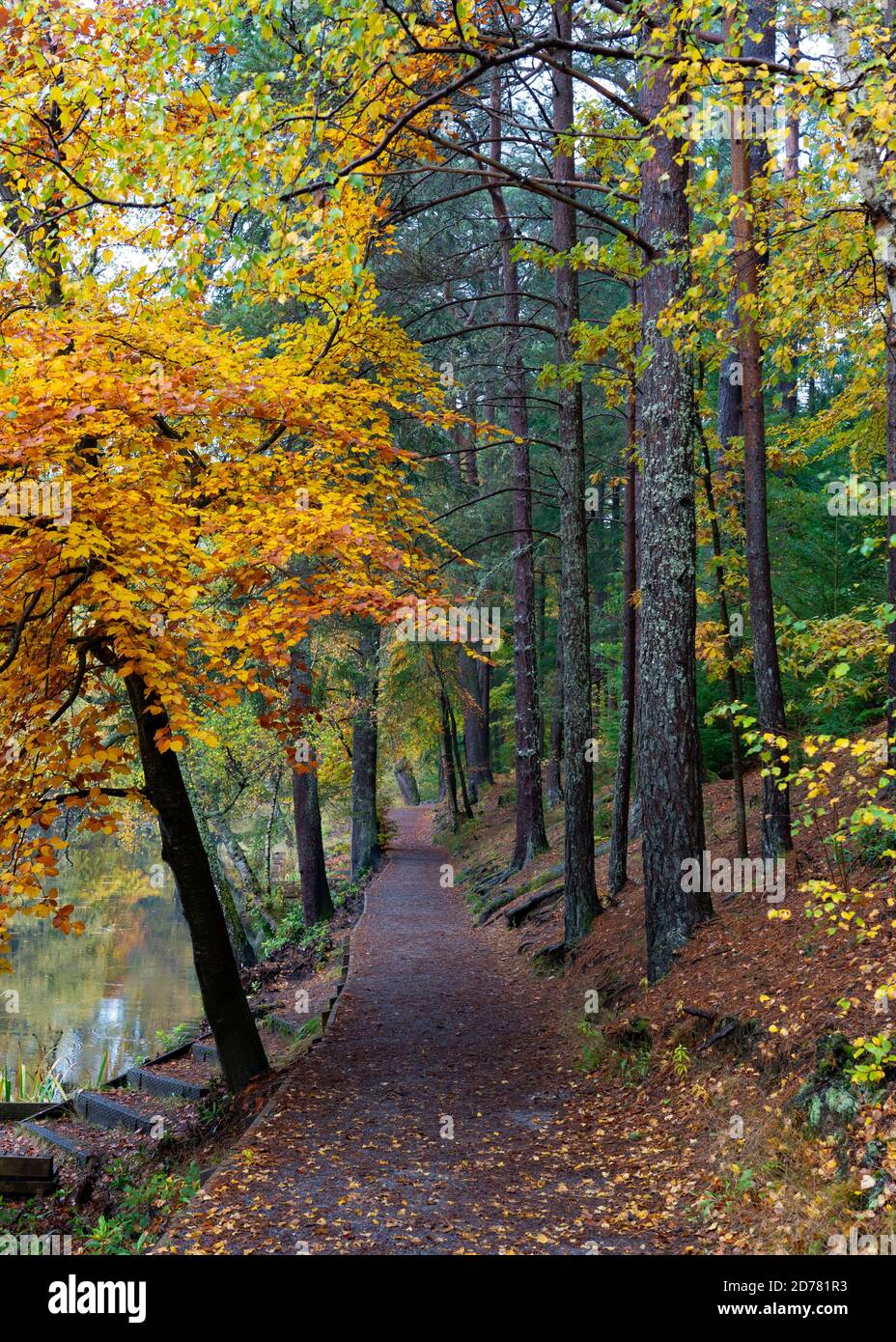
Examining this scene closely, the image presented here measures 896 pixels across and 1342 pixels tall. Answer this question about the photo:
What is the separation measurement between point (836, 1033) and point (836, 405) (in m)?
7.85

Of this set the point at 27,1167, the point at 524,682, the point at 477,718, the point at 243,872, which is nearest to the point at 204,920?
the point at 27,1167

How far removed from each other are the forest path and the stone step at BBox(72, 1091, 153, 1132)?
6.75ft

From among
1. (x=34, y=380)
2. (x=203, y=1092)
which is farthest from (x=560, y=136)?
(x=203, y=1092)

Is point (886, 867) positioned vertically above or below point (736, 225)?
below

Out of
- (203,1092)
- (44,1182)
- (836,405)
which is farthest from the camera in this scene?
(836,405)

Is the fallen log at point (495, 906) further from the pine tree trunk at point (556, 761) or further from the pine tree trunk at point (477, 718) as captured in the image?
the pine tree trunk at point (477, 718)

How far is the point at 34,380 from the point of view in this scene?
18.6ft

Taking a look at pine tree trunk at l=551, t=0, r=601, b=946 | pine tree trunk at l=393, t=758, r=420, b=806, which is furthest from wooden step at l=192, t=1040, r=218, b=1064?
pine tree trunk at l=393, t=758, r=420, b=806

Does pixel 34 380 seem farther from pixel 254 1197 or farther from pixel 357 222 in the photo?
pixel 254 1197

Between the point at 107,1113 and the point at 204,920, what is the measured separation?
2.97m

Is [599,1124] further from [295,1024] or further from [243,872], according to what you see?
[243,872]

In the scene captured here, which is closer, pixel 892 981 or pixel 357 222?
pixel 892 981

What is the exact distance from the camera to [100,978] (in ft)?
68.5

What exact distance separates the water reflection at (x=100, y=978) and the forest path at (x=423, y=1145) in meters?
4.87
